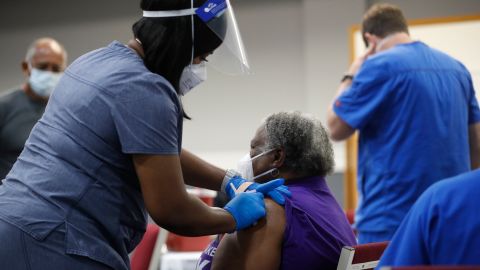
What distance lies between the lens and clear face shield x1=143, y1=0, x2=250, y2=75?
1.34 metres

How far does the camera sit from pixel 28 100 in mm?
2844

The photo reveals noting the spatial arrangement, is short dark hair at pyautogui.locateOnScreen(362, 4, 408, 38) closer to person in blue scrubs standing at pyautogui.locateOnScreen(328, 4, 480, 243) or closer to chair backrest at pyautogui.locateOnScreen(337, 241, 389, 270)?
person in blue scrubs standing at pyautogui.locateOnScreen(328, 4, 480, 243)

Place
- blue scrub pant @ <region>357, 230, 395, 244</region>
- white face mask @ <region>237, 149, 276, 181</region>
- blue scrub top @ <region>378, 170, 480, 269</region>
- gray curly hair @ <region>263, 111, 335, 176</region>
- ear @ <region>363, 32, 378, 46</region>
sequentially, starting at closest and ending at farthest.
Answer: blue scrub top @ <region>378, 170, 480, 269</region>
gray curly hair @ <region>263, 111, 335, 176</region>
white face mask @ <region>237, 149, 276, 181</region>
blue scrub pant @ <region>357, 230, 395, 244</region>
ear @ <region>363, 32, 378, 46</region>

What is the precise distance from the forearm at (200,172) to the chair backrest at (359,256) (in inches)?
18.5

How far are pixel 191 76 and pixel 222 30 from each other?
0.13 meters

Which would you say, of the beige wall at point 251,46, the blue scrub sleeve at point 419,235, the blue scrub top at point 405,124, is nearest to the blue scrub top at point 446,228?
the blue scrub sleeve at point 419,235

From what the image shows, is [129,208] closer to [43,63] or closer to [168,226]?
[168,226]

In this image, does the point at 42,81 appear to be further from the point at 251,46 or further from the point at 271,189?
the point at 251,46

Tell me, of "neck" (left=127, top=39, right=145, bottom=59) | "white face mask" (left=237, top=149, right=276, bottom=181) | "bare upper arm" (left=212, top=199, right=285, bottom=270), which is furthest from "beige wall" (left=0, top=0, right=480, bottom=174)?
"neck" (left=127, top=39, right=145, bottom=59)

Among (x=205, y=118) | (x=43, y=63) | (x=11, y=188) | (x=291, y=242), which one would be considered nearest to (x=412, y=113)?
(x=291, y=242)

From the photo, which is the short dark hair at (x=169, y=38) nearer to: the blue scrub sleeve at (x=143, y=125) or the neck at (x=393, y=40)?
the blue scrub sleeve at (x=143, y=125)

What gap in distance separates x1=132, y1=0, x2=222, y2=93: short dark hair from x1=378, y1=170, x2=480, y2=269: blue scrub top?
0.63 m

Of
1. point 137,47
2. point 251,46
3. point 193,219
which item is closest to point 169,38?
point 137,47

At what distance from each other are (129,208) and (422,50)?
4.75ft
